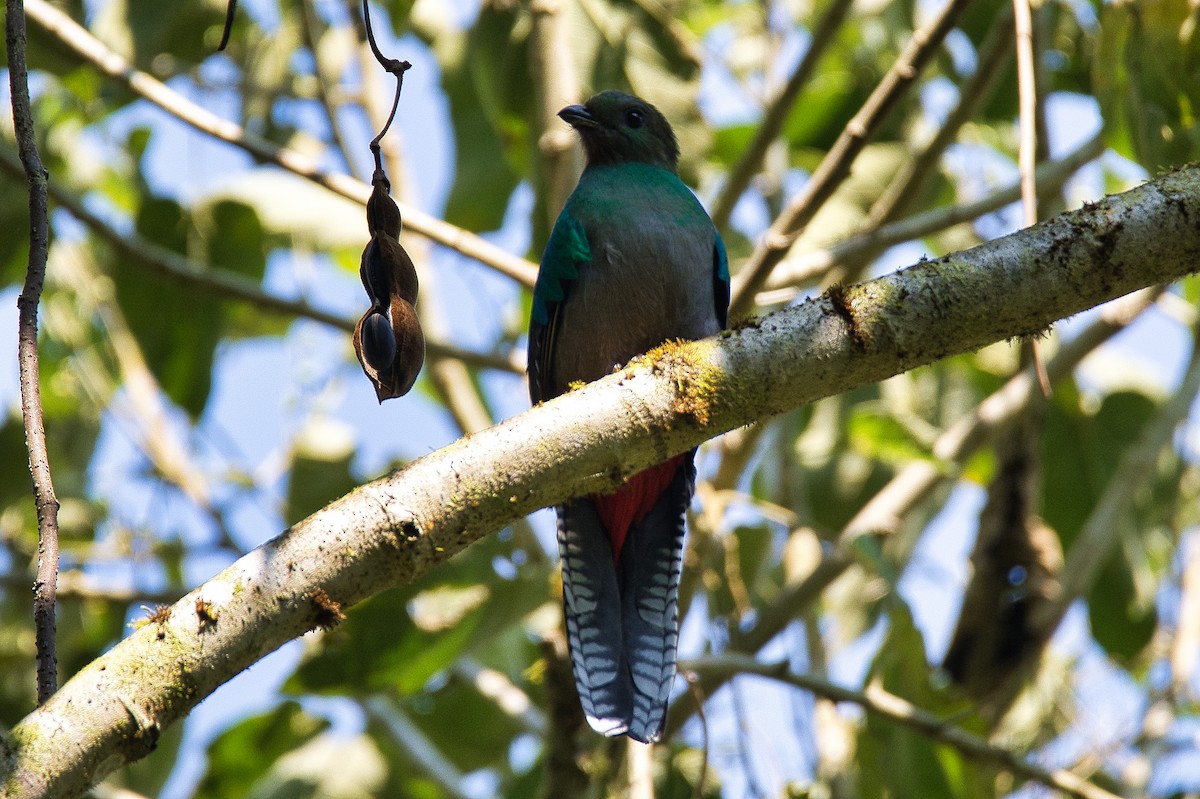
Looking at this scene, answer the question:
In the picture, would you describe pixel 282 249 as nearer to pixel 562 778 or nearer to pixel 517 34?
pixel 517 34

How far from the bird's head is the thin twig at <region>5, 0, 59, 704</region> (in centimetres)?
291

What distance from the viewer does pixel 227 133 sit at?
4520mm

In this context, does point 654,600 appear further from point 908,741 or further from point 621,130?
point 621,130

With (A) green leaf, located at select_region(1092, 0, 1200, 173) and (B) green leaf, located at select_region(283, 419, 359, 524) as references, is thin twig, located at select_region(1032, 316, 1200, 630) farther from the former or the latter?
(B) green leaf, located at select_region(283, 419, 359, 524)

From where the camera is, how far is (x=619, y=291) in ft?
14.6

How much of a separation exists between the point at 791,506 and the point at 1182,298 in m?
3.00

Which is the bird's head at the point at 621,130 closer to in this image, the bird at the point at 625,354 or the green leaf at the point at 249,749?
the bird at the point at 625,354

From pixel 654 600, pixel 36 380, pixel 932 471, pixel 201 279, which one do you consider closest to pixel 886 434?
pixel 932 471

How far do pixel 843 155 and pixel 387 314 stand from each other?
7.09 feet

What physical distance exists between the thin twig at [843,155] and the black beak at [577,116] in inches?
43.2

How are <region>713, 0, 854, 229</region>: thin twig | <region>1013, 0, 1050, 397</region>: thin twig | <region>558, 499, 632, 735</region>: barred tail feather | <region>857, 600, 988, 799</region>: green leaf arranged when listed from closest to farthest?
<region>1013, 0, 1050, 397</region>: thin twig, <region>558, 499, 632, 735</region>: barred tail feather, <region>857, 600, 988, 799</region>: green leaf, <region>713, 0, 854, 229</region>: thin twig

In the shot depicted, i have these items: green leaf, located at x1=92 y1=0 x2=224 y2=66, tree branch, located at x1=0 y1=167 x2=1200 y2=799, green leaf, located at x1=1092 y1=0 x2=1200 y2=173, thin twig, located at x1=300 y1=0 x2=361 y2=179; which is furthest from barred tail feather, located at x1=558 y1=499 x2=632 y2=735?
green leaf, located at x1=92 y1=0 x2=224 y2=66

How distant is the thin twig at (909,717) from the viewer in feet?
13.9

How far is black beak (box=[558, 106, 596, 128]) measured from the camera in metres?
5.06
